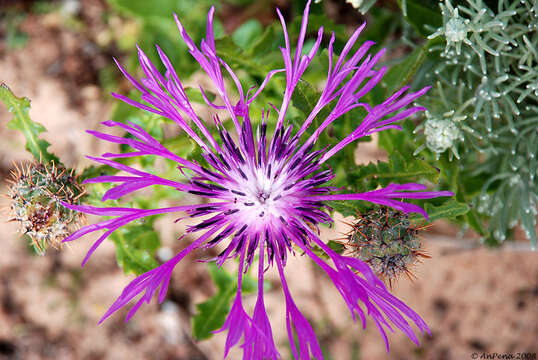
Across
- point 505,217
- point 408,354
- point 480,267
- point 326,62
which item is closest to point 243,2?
point 326,62

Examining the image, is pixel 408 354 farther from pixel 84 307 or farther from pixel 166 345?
pixel 84 307

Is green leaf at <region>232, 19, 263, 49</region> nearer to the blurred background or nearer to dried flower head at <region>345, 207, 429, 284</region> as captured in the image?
the blurred background

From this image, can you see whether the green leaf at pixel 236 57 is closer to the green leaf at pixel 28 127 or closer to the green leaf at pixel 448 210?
the green leaf at pixel 28 127

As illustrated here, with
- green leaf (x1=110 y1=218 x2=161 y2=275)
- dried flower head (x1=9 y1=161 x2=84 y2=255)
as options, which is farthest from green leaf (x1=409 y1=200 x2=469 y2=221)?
dried flower head (x1=9 y1=161 x2=84 y2=255)

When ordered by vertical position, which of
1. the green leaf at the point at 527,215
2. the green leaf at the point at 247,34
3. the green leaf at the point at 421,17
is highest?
the green leaf at the point at 247,34

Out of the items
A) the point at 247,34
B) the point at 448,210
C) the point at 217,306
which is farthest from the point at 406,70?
the point at 217,306

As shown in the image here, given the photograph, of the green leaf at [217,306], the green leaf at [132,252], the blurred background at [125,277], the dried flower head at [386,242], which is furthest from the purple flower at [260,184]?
the blurred background at [125,277]
